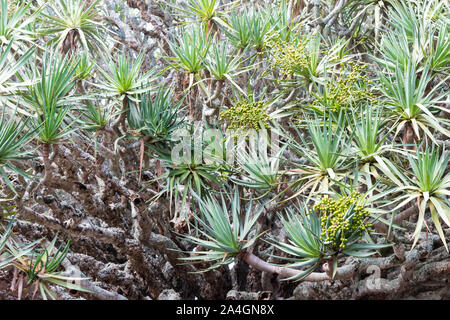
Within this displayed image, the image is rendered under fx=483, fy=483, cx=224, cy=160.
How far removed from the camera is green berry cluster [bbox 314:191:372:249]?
244 cm

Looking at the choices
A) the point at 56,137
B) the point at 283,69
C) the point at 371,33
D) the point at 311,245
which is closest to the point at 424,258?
the point at 311,245

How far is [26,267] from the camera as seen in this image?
2.77 metres

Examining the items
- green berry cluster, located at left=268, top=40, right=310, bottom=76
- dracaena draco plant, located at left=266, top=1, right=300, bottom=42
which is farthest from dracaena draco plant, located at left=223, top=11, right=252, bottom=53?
green berry cluster, located at left=268, top=40, right=310, bottom=76

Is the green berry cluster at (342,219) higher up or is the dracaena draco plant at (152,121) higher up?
the dracaena draco plant at (152,121)

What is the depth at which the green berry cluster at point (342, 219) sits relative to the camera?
8.02ft

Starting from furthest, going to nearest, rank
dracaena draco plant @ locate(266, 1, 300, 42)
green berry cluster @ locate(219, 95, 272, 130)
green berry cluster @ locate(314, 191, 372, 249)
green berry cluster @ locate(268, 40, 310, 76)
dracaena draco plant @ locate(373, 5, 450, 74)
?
dracaena draco plant @ locate(266, 1, 300, 42) → green berry cluster @ locate(268, 40, 310, 76) → green berry cluster @ locate(219, 95, 272, 130) → dracaena draco plant @ locate(373, 5, 450, 74) → green berry cluster @ locate(314, 191, 372, 249)

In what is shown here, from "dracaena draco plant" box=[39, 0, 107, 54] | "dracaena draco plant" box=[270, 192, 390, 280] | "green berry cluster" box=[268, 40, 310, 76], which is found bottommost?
"dracaena draco plant" box=[270, 192, 390, 280]

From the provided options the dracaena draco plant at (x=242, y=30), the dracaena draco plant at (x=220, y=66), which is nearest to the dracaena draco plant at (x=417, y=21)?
the dracaena draco plant at (x=242, y=30)

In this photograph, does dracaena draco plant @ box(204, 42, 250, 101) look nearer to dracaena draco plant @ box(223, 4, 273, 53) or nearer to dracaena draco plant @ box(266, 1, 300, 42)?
dracaena draco plant @ box(223, 4, 273, 53)

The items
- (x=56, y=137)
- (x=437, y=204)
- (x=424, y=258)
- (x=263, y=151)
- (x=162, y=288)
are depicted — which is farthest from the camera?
(x=162, y=288)

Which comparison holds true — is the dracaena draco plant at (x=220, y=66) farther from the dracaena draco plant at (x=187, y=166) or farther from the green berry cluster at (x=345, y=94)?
the green berry cluster at (x=345, y=94)

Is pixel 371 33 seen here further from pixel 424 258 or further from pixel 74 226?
pixel 74 226

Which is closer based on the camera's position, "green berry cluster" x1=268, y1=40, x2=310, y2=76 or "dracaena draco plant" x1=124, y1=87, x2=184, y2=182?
"dracaena draco plant" x1=124, y1=87, x2=184, y2=182
